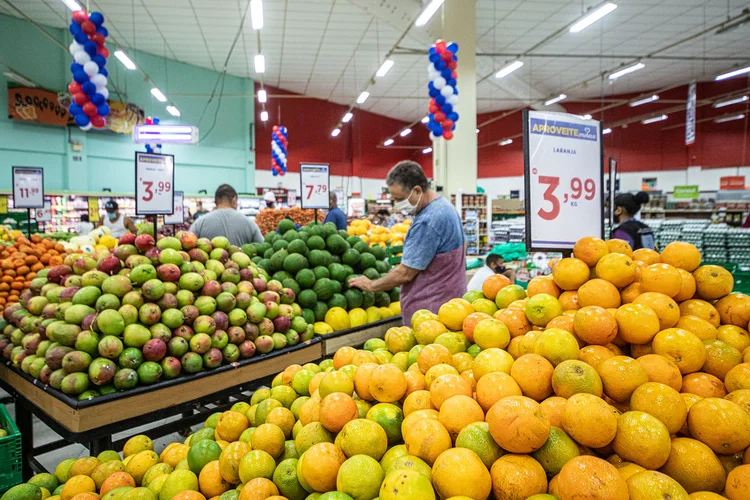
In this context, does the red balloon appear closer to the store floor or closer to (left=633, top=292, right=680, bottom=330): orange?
the store floor

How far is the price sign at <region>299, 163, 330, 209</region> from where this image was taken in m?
4.98

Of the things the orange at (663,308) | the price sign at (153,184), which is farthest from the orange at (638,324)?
the price sign at (153,184)

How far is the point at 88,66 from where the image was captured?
7297 mm

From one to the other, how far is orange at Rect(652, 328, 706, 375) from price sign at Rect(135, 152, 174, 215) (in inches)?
112

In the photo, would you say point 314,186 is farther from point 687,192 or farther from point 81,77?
point 687,192

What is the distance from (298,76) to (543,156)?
17.3 metres

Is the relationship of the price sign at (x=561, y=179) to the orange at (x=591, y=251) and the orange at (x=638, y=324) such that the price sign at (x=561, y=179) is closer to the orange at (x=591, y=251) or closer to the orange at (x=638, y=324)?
the orange at (x=591, y=251)

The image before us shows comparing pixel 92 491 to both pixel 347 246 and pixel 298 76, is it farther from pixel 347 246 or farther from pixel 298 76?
pixel 298 76

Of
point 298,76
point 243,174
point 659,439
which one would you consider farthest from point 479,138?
point 659,439

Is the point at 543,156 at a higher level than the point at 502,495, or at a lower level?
higher

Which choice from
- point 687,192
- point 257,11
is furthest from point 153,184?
point 687,192

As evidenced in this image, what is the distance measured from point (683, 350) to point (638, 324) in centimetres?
13

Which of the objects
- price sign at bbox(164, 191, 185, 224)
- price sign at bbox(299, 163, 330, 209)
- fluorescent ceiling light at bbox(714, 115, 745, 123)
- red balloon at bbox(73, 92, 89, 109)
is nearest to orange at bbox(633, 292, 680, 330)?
price sign at bbox(299, 163, 330, 209)

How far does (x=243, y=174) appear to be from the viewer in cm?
1830
